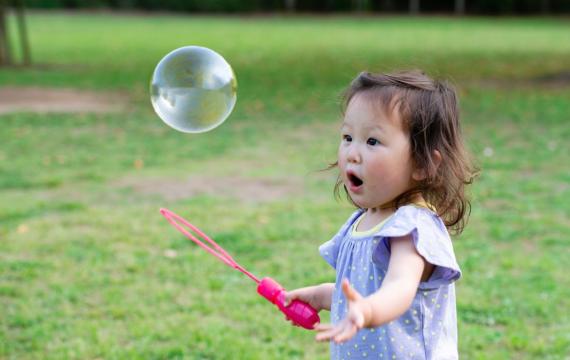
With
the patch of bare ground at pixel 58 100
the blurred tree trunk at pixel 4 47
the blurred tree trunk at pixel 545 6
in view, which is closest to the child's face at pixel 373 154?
the patch of bare ground at pixel 58 100

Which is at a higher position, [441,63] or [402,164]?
[402,164]

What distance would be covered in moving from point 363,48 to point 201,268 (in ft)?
60.2

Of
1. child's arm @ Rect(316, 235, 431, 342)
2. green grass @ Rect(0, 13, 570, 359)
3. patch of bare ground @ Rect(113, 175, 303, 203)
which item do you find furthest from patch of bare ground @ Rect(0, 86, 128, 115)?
child's arm @ Rect(316, 235, 431, 342)

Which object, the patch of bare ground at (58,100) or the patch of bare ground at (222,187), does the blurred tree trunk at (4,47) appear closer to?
the patch of bare ground at (58,100)

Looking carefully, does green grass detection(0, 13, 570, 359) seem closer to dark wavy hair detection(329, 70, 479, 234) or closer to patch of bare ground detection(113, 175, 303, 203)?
patch of bare ground detection(113, 175, 303, 203)

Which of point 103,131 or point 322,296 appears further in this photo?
point 103,131

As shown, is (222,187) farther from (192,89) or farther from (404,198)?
(404,198)

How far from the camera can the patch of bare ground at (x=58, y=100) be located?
11.0m

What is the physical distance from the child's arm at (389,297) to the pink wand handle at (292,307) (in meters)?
0.36

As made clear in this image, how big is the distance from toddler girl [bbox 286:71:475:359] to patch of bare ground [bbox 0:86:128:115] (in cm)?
914

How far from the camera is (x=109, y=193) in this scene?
250 inches

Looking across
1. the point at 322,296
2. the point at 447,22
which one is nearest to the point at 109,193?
the point at 322,296

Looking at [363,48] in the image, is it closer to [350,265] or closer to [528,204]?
[528,204]

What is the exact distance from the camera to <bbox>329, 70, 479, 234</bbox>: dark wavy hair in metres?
2.00
